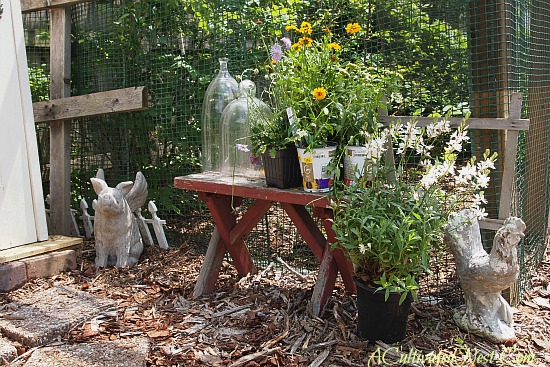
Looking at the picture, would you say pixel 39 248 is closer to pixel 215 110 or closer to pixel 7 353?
pixel 7 353

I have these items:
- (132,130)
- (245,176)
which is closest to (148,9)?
(132,130)

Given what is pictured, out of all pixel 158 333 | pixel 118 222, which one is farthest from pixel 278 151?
pixel 118 222

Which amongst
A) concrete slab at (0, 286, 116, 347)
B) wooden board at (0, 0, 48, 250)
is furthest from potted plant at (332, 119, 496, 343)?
wooden board at (0, 0, 48, 250)

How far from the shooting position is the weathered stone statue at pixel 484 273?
2.94 m

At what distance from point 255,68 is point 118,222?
1.58 m

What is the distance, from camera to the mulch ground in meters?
2.93

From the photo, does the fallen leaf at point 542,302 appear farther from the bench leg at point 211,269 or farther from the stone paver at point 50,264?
the stone paver at point 50,264

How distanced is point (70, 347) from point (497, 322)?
2.25 meters

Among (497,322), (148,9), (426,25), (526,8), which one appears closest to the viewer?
(497,322)

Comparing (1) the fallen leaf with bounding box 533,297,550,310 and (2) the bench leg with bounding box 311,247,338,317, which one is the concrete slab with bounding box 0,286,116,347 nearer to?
(2) the bench leg with bounding box 311,247,338,317

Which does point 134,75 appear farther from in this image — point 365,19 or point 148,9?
point 365,19

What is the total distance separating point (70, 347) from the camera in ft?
10.2

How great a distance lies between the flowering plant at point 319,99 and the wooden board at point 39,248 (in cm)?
198

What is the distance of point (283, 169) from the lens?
323 cm
